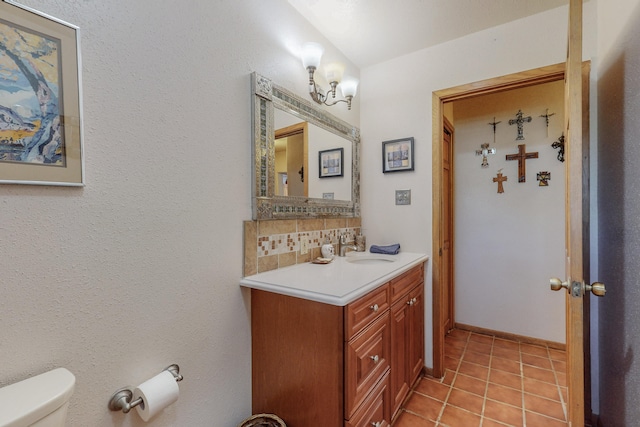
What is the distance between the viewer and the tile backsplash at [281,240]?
1.42 meters

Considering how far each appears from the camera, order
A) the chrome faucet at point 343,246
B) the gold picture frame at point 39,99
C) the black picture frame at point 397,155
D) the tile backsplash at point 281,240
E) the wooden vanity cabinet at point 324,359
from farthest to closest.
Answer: the black picture frame at point 397,155
the chrome faucet at point 343,246
the tile backsplash at point 281,240
the wooden vanity cabinet at point 324,359
the gold picture frame at point 39,99

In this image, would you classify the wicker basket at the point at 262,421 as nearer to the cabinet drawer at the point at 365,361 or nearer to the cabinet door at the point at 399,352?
the cabinet drawer at the point at 365,361

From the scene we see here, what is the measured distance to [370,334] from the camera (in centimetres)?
128

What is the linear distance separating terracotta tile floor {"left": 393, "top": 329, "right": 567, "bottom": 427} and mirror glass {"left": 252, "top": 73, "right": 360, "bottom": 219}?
1376mm

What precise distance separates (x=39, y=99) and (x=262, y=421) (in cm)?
147

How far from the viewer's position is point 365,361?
48.8 inches

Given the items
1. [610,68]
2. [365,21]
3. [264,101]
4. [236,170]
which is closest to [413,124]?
[365,21]

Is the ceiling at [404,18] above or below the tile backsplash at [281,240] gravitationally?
above

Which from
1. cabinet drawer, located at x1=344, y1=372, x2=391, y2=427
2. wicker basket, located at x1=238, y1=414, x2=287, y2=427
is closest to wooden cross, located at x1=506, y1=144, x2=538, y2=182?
cabinet drawer, located at x1=344, y1=372, x2=391, y2=427

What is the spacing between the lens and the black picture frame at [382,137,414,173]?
220cm

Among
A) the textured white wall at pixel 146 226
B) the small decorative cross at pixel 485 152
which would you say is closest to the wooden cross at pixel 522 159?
the small decorative cross at pixel 485 152

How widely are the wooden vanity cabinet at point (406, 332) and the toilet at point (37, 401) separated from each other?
51.6 inches

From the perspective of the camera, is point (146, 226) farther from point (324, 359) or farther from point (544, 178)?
point (544, 178)

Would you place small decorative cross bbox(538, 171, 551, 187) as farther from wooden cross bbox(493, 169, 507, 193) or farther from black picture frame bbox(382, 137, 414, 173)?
black picture frame bbox(382, 137, 414, 173)
